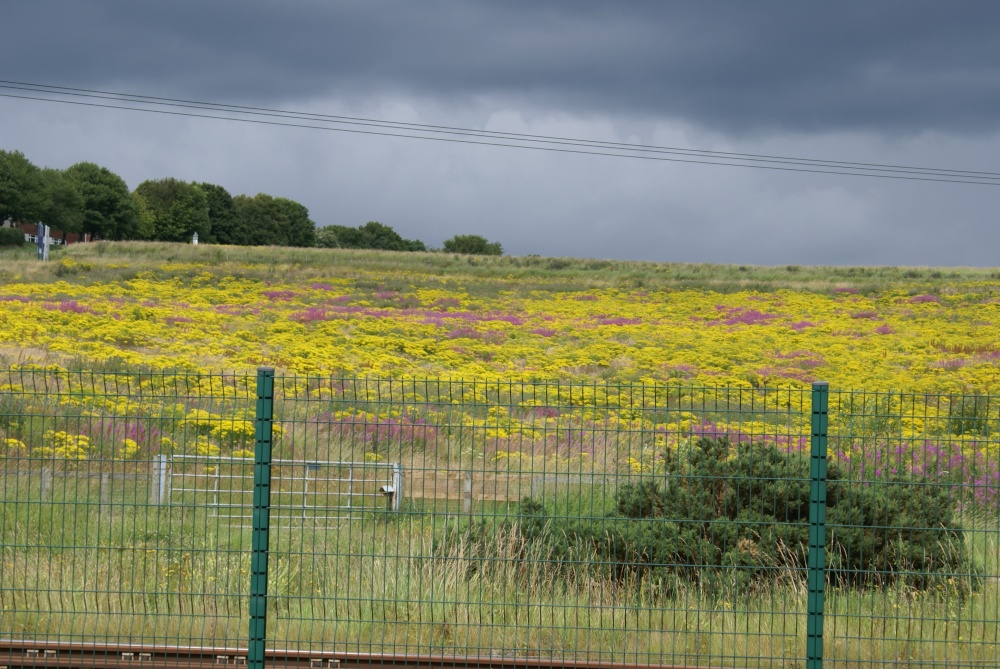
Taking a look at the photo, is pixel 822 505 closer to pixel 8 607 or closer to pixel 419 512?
pixel 419 512

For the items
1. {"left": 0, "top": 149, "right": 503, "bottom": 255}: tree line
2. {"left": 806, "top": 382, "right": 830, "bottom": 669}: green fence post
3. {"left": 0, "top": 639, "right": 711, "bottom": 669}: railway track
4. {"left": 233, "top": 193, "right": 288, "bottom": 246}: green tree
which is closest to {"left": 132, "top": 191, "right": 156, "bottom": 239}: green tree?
{"left": 0, "top": 149, "right": 503, "bottom": 255}: tree line

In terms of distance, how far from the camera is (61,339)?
29547 millimetres

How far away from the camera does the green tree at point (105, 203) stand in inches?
4828

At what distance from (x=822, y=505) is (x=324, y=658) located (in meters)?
3.89

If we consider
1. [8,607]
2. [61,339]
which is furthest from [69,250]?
[8,607]

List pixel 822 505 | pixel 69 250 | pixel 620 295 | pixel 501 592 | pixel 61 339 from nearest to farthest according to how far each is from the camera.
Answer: pixel 822 505 → pixel 501 592 → pixel 61 339 → pixel 620 295 → pixel 69 250

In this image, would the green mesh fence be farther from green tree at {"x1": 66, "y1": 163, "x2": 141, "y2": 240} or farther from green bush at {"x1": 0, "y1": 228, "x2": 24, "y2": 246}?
green tree at {"x1": 66, "y1": 163, "x2": 141, "y2": 240}

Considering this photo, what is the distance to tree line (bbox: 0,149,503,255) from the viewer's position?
A: 113 metres

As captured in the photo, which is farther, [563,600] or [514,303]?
[514,303]

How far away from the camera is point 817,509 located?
7.22 m

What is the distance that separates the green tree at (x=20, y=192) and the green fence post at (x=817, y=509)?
11544cm

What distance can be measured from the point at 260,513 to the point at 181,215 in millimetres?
133201

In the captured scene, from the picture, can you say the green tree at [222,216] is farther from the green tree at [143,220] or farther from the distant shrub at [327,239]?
the distant shrub at [327,239]

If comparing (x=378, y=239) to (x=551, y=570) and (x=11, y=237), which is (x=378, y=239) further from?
(x=551, y=570)
